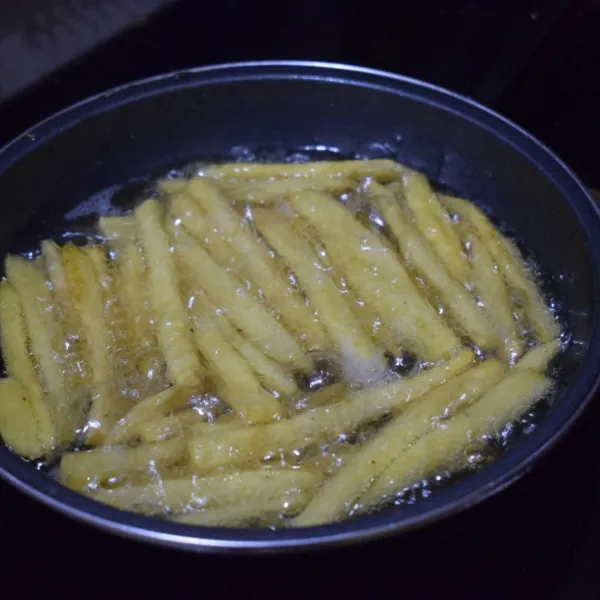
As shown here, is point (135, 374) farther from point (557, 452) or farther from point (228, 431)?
point (557, 452)

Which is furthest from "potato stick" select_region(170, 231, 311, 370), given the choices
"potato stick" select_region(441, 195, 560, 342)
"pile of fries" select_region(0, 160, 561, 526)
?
"potato stick" select_region(441, 195, 560, 342)

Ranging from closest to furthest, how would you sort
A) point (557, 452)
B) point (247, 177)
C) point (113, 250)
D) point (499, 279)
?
point (557, 452) → point (499, 279) → point (113, 250) → point (247, 177)

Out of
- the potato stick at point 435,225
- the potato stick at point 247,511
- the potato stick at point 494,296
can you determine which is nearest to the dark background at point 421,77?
the potato stick at point 247,511

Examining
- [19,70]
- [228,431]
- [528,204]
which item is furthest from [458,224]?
[19,70]

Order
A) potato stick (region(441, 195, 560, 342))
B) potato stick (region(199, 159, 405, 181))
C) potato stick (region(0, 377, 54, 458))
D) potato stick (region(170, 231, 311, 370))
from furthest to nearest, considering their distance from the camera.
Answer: potato stick (region(199, 159, 405, 181))
potato stick (region(441, 195, 560, 342))
potato stick (region(170, 231, 311, 370))
potato stick (region(0, 377, 54, 458))

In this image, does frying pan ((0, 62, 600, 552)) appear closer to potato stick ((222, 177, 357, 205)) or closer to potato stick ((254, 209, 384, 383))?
potato stick ((222, 177, 357, 205))

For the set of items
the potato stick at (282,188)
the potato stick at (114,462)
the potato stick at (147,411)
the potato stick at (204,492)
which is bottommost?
the potato stick at (204,492)

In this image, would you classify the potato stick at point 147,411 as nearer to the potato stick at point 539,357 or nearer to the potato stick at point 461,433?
the potato stick at point 461,433
